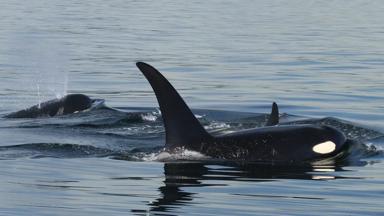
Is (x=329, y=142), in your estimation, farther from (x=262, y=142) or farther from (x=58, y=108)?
(x=58, y=108)

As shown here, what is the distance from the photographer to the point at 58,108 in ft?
52.2

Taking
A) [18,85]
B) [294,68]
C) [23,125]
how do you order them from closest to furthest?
[23,125] < [18,85] < [294,68]

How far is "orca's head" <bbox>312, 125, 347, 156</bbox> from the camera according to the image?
11281mm

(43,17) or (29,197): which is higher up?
(43,17)

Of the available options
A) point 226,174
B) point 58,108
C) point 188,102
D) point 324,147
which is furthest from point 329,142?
point 188,102

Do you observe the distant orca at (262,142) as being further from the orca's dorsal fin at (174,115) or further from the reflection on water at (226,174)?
the reflection on water at (226,174)

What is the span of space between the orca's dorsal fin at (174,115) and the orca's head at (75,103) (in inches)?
184

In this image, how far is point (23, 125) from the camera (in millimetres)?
14742

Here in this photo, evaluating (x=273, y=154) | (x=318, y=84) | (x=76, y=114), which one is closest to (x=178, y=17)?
(x=318, y=84)

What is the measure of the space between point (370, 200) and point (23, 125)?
6.39 meters

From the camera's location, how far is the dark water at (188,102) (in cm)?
962

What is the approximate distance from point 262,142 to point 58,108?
5.16 meters

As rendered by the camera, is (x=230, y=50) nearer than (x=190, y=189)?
No

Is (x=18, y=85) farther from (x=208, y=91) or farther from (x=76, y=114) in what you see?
(x=76, y=114)
